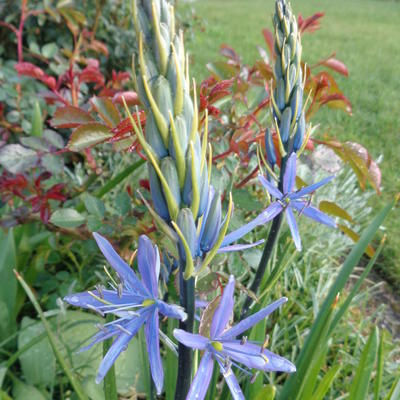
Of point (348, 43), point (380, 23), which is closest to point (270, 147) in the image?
point (348, 43)

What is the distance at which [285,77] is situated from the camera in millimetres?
1024

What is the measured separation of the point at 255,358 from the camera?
2.29ft

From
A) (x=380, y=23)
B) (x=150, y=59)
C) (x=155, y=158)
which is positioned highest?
(x=150, y=59)

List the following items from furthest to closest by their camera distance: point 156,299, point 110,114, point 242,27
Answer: point 242,27 → point 110,114 → point 156,299

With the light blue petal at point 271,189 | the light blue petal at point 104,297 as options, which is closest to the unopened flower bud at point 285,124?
the light blue petal at point 271,189

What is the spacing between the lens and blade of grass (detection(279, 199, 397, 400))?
3.32ft

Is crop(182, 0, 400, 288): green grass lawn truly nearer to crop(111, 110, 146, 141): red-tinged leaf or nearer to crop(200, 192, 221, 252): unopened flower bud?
crop(111, 110, 146, 141): red-tinged leaf

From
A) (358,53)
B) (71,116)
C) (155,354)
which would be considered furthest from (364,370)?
(358,53)

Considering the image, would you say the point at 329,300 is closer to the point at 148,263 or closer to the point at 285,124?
the point at 285,124

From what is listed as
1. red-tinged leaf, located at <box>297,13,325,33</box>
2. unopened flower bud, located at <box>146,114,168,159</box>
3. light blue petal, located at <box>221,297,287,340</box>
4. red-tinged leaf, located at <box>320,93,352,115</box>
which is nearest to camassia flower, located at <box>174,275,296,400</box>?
light blue petal, located at <box>221,297,287,340</box>

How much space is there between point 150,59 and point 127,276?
34 centimetres

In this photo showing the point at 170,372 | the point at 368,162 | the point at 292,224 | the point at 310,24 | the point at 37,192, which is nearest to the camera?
the point at 292,224

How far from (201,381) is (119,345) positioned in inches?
5.3

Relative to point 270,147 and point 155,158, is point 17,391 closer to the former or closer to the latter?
point 270,147
